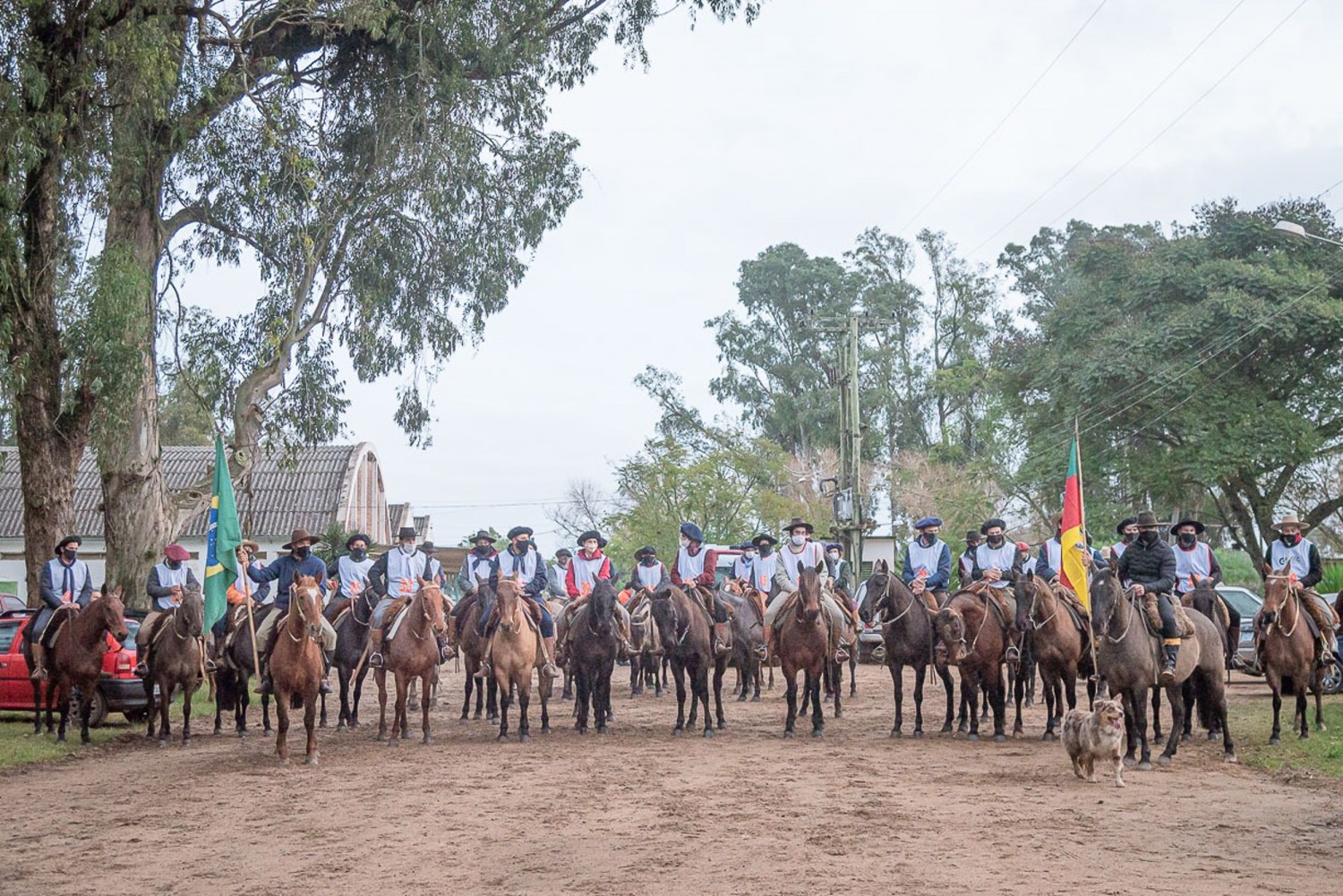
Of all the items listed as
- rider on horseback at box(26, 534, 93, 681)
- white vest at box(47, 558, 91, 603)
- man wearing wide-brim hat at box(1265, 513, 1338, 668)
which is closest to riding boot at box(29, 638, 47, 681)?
rider on horseback at box(26, 534, 93, 681)

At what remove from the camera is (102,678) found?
57.9 ft

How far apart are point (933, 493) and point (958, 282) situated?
40.4ft

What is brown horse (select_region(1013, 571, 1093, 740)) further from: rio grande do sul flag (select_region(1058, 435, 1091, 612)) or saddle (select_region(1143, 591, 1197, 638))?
saddle (select_region(1143, 591, 1197, 638))

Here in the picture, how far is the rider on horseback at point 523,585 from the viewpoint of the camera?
16.5 meters

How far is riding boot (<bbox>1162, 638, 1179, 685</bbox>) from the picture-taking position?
43.8ft

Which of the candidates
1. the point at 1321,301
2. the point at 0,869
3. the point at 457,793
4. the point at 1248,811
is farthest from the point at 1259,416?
the point at 0,869

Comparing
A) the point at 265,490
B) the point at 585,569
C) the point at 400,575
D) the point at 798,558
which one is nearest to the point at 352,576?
the point at 400,575

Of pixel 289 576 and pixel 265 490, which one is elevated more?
pixel 265 490

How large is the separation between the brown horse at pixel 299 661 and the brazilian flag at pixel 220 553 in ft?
6.14

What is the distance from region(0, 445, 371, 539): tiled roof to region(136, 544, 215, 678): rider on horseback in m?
29.8

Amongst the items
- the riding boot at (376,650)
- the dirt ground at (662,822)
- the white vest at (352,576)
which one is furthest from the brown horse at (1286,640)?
the white vest at (352,576)

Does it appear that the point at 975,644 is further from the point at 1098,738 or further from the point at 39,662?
the point at 39,662

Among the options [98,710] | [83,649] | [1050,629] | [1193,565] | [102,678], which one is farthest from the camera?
[98,710]

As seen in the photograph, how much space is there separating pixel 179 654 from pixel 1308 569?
13.5 meters
